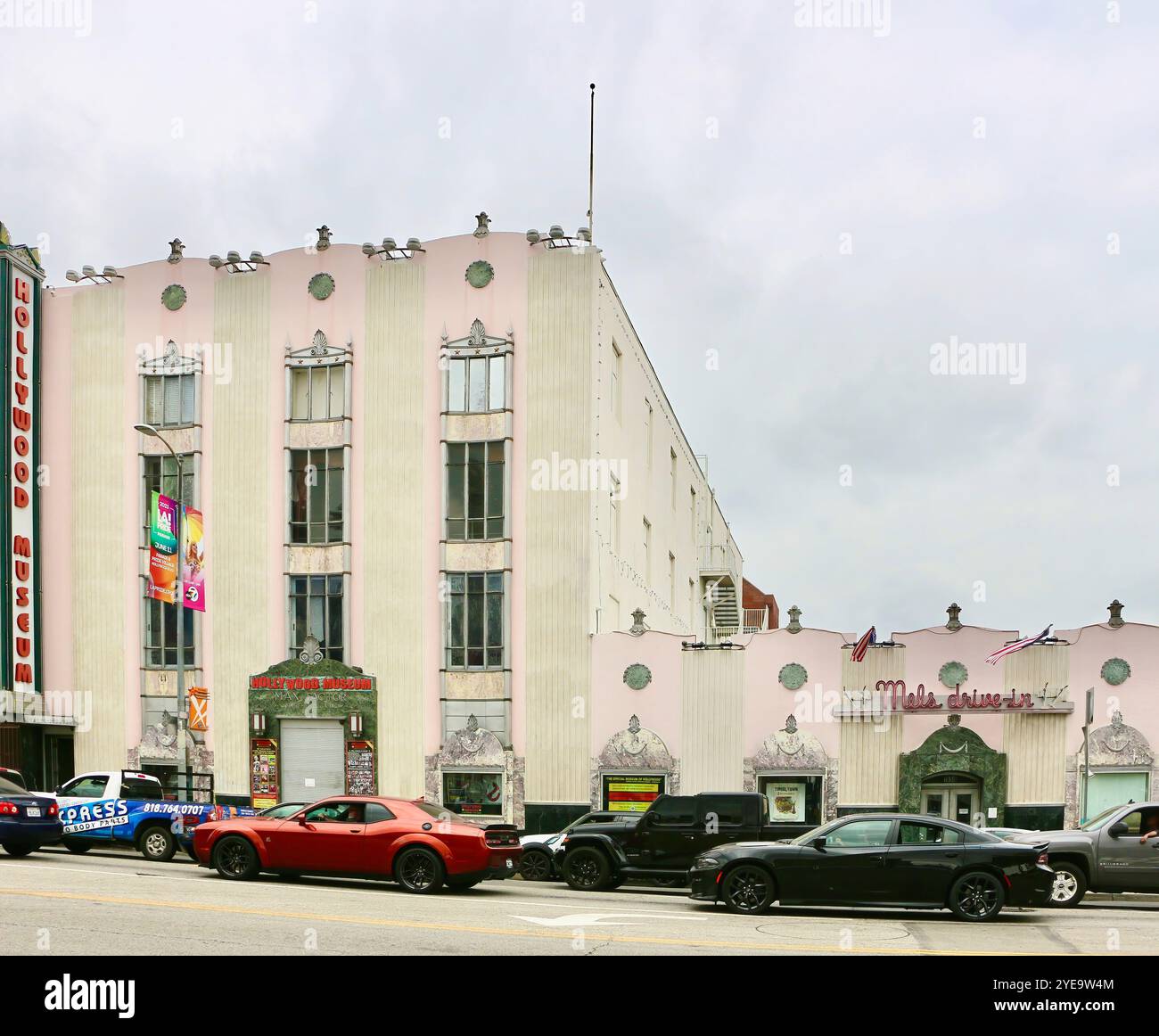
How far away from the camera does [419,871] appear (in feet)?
65.4

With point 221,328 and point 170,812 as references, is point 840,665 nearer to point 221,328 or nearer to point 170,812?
point 170,812

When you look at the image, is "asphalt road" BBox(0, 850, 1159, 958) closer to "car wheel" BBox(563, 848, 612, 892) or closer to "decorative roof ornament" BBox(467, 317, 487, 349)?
"car wheel" BBox(563, 848, 612, 892)

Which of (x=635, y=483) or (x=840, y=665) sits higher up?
(x=635, y=483)

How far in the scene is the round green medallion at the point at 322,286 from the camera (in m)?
37.0

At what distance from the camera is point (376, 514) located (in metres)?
36.1

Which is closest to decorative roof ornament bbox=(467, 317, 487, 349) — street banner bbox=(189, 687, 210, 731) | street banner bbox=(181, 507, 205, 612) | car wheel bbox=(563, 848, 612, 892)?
street banner bbox=(181, 507, 205, 612)

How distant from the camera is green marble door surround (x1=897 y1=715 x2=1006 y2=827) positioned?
3150cm

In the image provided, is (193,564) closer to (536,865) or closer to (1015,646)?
(536,865)

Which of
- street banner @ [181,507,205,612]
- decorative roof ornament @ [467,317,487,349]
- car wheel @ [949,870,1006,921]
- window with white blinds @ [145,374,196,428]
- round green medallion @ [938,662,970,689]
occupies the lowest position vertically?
car wheel @ [949,870,1006,921]

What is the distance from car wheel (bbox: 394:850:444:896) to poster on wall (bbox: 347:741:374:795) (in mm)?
15342

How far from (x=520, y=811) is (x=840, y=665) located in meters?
8.99

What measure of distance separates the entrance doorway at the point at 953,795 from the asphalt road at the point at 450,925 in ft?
35.5

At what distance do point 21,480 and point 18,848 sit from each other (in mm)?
17099
